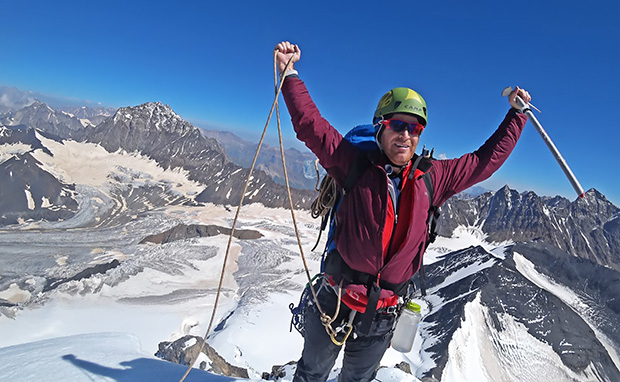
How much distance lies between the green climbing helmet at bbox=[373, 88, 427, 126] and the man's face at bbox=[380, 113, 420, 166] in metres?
0.07

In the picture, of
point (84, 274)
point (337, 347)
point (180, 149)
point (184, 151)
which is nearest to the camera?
point (337, 347)

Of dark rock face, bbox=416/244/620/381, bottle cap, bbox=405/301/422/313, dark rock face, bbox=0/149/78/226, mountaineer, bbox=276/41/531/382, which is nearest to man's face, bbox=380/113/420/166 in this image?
mountaineer, bbox=276/41/531/382

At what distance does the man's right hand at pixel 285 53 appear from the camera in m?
3.35

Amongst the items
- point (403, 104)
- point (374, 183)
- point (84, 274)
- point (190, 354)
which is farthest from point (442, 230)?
point (374, 183)

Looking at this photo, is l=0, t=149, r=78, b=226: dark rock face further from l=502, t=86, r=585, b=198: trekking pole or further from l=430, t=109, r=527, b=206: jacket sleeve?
l=502, t=86, r=585, b=198: trekking pole

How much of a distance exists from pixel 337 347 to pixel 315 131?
2.70 meters

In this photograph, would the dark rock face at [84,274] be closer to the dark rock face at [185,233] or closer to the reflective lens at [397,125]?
the dark rock face at [185,233]

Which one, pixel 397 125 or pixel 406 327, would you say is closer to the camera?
pixel 397 125

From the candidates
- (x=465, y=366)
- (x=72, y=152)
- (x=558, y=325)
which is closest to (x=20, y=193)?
(x=72, y=152)

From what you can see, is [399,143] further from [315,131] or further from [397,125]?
[315,131]

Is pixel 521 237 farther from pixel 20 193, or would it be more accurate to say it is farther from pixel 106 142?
pixel 106 142

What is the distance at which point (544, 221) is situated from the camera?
135 metres

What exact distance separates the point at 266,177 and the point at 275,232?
1681 inches

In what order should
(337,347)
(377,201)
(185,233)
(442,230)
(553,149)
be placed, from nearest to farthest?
(377,201)
(553,149)
(337,347)
(185,233)
(442,230)
